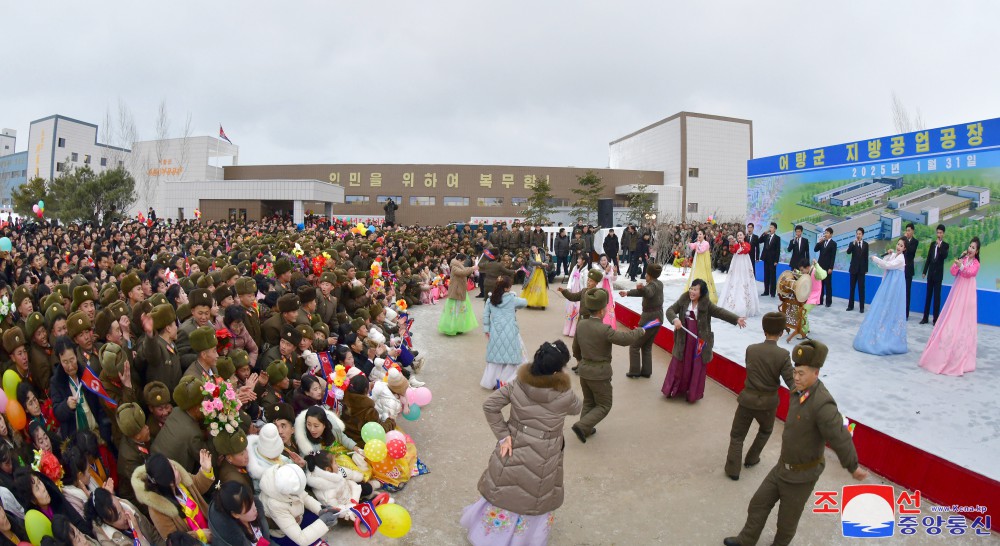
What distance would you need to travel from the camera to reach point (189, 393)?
11.8 feet

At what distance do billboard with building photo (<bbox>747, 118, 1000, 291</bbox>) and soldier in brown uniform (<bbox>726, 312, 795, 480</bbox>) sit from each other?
8556 millimetres

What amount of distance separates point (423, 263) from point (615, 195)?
31.6 m

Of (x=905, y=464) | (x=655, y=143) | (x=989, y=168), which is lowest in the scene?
(x=905, y=464)

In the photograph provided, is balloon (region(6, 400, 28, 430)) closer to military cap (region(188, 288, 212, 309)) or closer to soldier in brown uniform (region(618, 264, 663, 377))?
military cap (region(188, 288, 212, 309))

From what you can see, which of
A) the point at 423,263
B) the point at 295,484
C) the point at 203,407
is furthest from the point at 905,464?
the point at 423,263

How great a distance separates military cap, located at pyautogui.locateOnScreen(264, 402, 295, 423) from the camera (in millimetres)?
4172

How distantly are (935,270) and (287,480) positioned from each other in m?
11.4

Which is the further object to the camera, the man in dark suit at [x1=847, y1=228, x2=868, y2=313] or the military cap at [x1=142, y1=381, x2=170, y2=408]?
the man in dark suit at [x1=847, y1=228, x2=868, y2=313]

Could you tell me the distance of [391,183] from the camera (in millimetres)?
41938

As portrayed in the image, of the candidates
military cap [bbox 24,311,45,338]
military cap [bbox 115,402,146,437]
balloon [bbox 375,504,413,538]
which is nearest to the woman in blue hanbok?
balloon [bbox 375,504,413,538]

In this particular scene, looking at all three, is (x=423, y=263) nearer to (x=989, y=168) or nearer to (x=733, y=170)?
(x=989, y=168)

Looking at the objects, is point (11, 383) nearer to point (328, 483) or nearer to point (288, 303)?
point (288, 303)

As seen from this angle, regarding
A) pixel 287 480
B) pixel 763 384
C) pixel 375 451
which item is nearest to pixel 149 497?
pixel 287 480

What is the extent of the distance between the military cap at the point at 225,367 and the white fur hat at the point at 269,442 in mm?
578
